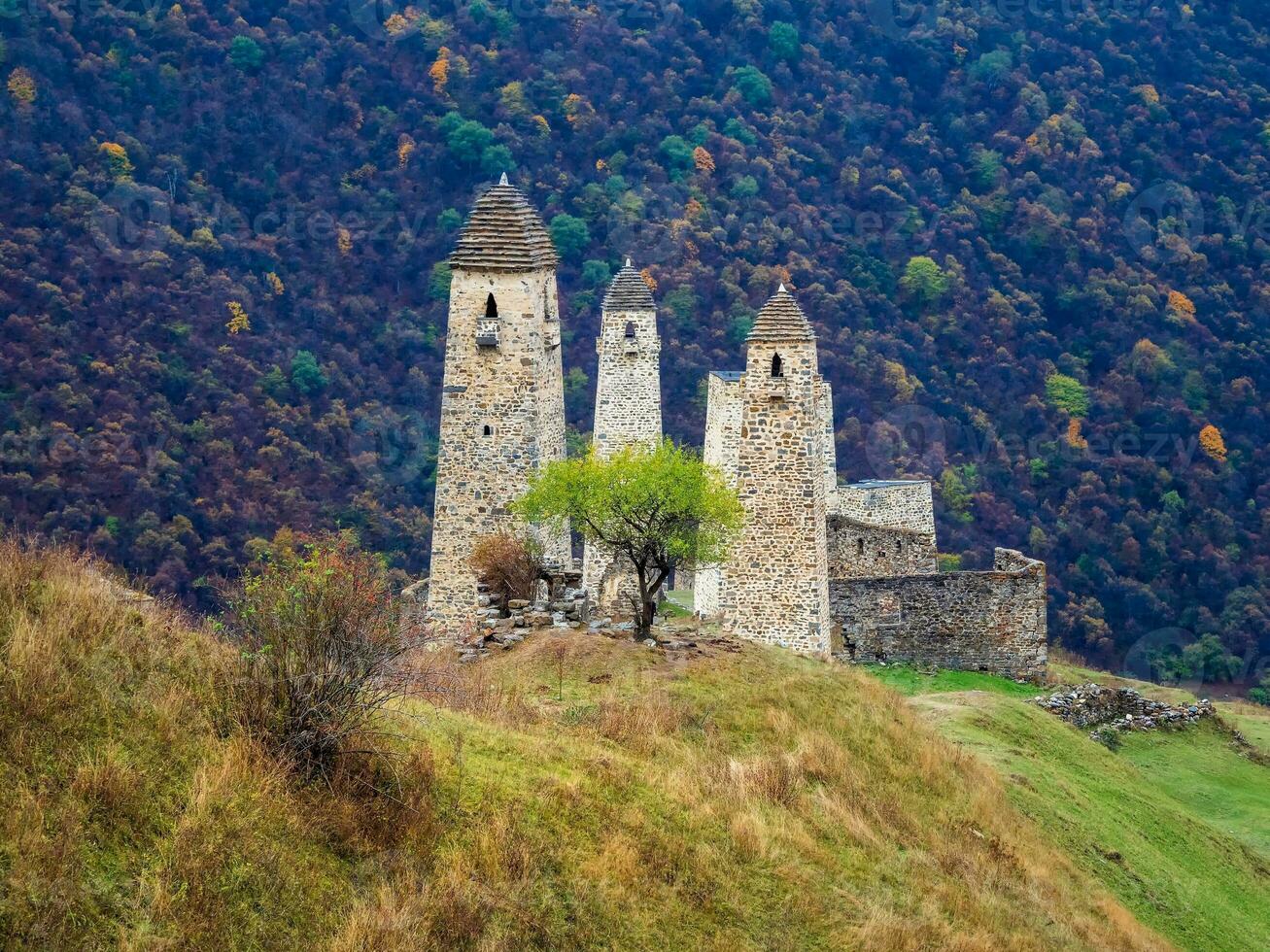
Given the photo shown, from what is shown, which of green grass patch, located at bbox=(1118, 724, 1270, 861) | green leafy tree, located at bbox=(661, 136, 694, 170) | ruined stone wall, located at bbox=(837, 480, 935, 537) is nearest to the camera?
green grass patch, located at bbox=(1118, 724, 1270, 861)

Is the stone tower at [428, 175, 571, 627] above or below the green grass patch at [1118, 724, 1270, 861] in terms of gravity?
above

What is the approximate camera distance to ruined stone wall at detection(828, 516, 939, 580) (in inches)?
→ 1248

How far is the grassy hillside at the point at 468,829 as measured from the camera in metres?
10.3

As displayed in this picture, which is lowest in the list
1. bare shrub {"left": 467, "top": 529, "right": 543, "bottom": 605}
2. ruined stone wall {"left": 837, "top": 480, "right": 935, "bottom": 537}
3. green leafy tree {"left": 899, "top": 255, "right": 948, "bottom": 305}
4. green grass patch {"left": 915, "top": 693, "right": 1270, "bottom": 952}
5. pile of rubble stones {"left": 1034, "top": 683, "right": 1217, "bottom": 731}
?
green grass patch {"left": 915, "top": 693, "right": 1270, "bottom": 952}

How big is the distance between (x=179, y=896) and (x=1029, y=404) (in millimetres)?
55626

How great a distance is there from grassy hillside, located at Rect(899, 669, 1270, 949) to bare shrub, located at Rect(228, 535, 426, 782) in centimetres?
861

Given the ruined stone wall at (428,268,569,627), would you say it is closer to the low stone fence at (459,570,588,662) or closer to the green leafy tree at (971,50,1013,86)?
the low stone fence at (459,570,588,662)

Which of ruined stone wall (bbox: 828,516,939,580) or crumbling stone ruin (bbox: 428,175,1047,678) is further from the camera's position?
ruined stone wall (bbox: 828,516,939,580)

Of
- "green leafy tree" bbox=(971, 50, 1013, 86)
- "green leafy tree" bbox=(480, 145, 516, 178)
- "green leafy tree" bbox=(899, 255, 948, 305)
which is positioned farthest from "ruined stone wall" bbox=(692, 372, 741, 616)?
"green leafy tree" bbox=(971, 50, 1013, 86)

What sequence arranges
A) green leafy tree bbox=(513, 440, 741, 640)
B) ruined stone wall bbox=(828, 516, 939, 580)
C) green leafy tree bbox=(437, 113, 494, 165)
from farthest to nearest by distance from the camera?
green leafy tree bbox=(437, 113, 494, 165) → ruined stone wall bbox=(828, 516, 939, 580) → green leafy tree bbox=(513, 440, 741, 640)

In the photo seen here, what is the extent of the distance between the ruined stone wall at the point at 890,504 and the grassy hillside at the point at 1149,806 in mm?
5888

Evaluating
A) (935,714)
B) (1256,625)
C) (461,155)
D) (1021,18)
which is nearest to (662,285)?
(461,155)

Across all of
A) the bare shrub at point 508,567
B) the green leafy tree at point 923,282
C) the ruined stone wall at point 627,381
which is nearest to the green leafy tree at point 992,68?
the green leafy tree at point 923,282

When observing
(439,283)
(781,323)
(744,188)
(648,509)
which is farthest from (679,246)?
(648,509)
